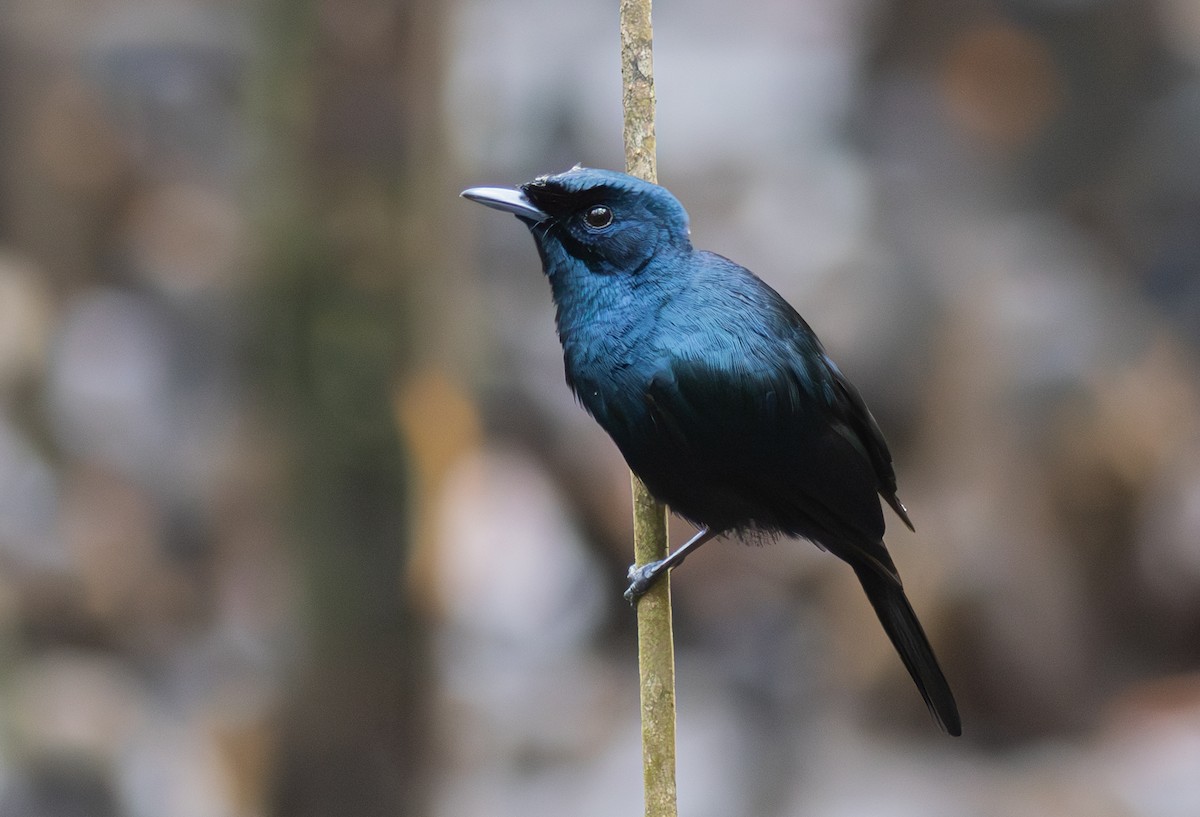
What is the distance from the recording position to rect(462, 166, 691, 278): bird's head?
2.33 metres

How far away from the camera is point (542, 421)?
7.26m

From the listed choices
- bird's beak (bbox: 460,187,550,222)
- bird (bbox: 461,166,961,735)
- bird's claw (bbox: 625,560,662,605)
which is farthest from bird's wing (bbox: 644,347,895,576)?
bird's beak (bbox: 460,187,550,222)

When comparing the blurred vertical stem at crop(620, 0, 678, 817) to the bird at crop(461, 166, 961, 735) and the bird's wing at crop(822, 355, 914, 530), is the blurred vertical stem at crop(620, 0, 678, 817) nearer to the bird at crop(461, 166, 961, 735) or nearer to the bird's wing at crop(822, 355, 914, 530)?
the bird at crop(461, 166, 961, 735)

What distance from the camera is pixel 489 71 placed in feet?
27.5

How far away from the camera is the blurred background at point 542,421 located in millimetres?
4340

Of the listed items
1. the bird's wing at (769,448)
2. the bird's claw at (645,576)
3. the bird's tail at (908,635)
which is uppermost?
the bird's wing at (769,448)

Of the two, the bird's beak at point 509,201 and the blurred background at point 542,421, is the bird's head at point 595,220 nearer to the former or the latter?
the bird's beak at point 509,201

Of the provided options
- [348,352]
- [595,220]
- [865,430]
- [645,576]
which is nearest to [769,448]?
[865,430]

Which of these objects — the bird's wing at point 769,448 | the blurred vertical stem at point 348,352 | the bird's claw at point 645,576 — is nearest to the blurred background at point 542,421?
the blurred vertical stem at point 348,352

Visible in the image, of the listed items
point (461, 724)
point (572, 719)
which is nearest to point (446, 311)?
point (461, 724)

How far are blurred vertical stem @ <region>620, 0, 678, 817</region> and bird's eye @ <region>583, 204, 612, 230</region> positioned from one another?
0.39 ft

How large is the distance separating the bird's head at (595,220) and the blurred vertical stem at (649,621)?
0.32 ft

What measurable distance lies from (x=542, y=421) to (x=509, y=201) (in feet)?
16.3

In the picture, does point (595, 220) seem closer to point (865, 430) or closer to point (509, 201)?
point (509, 201)
